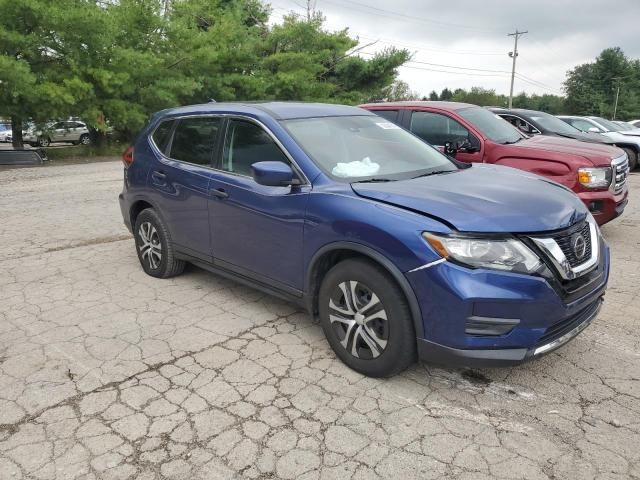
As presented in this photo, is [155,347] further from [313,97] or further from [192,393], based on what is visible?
[313,97]

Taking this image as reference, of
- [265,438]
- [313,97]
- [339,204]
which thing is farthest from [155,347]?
[313,97]

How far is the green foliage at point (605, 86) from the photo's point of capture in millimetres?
75062

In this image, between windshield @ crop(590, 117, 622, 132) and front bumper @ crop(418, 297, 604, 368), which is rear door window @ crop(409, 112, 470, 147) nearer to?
front bumper @ crop(418, 297, 604, 368)

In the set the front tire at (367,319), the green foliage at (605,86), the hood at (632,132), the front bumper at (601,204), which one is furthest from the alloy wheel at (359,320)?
the green foliage at (605,86)

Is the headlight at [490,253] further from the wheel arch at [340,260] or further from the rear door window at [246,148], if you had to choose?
the rear door window at [246,148]

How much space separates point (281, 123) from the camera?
3705 millimetres

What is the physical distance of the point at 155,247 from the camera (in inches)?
192

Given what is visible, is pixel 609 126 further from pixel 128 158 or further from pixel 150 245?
pixel 150 245

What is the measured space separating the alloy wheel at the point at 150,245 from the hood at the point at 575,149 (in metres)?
4.39

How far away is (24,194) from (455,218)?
1007cm

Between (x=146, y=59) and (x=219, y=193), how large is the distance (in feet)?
56.1

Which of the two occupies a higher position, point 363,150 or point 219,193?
point 363,150

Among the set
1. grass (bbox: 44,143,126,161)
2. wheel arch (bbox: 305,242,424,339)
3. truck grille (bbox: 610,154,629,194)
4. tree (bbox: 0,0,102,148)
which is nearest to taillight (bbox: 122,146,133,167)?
wheel arch (bbox: 305,242,424,339)

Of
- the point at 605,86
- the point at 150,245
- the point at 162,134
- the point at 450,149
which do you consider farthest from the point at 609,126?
the point at 605,86
